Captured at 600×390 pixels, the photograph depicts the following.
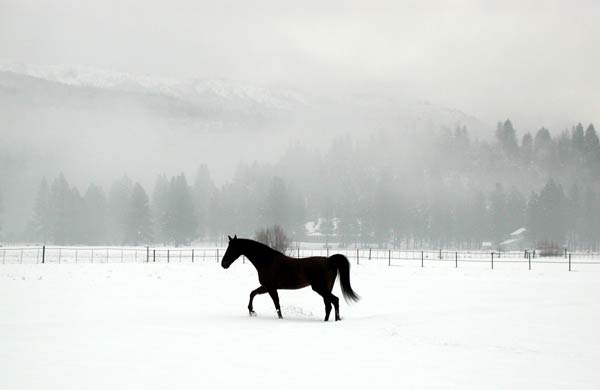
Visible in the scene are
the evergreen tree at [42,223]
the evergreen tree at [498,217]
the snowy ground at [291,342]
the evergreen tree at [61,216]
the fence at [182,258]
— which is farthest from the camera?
the evergreen tree at [498,217]

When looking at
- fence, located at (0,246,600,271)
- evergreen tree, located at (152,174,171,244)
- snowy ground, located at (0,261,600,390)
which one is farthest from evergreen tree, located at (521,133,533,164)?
snowy ground, located at (0,261,600,390)

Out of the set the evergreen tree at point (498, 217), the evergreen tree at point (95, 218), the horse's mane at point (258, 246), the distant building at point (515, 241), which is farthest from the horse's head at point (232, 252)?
the evergreen tree at point (498, 217)

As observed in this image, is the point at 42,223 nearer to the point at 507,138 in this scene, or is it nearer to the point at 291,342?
the point at 291,342

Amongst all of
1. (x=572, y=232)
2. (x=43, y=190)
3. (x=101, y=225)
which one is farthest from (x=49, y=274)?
(x=572, y=232)

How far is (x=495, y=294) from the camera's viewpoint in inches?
796

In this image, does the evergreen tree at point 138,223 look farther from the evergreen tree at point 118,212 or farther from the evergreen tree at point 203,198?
the evergreen tree at point 203,198

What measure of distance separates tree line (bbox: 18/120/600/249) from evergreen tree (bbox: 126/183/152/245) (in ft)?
0.57

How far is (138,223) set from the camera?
9106 centimetres

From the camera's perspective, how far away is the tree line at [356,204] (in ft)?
314

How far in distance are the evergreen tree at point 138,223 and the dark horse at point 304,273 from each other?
267 feet

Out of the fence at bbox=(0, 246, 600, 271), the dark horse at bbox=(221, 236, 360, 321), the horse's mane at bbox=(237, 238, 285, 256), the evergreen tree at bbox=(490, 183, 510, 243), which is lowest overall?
the fence at bbox=(0, 246, 600, 271)

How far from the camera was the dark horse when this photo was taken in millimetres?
13086

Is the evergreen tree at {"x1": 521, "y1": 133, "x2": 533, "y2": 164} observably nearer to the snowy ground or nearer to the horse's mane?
the snowy ground

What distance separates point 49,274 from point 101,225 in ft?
247
